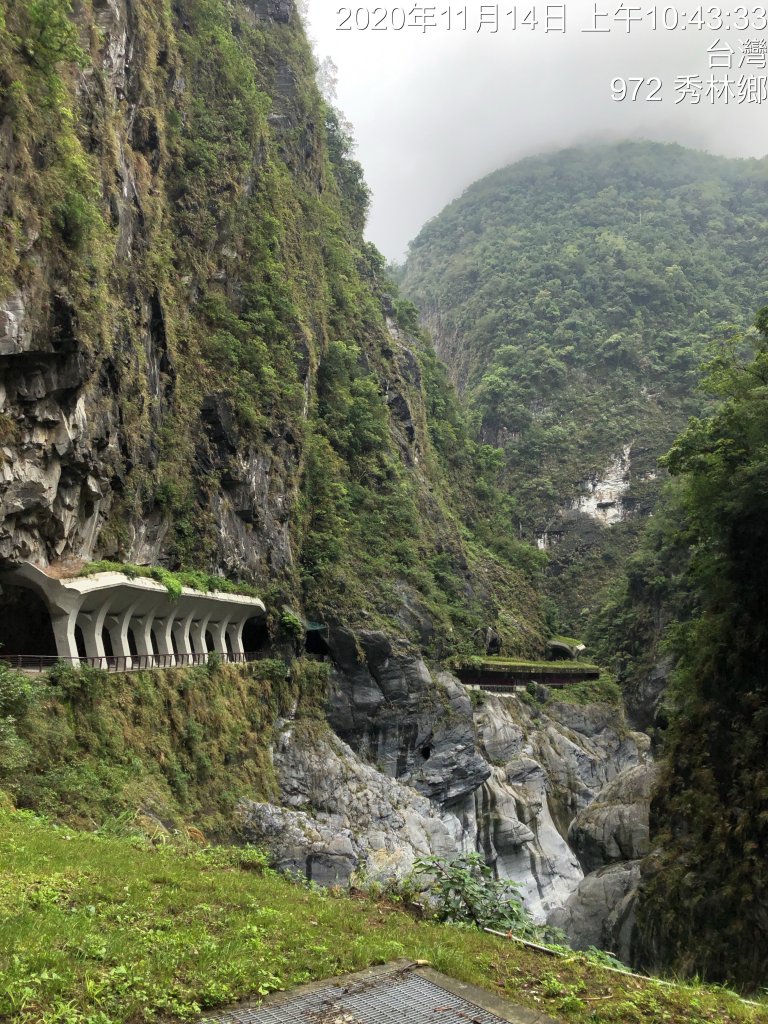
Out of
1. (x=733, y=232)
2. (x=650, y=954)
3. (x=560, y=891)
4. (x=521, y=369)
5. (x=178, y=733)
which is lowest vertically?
(x=560, y=891)

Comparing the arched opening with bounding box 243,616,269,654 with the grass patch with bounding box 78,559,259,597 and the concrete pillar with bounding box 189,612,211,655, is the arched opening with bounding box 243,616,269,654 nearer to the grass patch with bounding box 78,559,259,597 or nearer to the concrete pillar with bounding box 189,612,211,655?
the grass patch with bounding box 78,559,259,597

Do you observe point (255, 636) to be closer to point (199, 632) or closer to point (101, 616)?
point (199, 632)

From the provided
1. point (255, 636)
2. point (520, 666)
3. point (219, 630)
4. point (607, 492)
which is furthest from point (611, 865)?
point (607, 492)

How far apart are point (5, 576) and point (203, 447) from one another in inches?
464

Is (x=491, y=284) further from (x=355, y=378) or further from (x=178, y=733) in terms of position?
(x=178, y=733)

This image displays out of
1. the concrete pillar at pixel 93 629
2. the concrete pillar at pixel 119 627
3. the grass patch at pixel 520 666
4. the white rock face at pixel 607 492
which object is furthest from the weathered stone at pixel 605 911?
the white rock face at pixel 607 492

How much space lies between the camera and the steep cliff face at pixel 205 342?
60.0 ft

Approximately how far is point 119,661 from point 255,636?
14.0m

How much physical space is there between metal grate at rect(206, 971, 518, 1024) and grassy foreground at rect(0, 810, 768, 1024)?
8.5 inches

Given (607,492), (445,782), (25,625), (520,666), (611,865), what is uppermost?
(607,492)

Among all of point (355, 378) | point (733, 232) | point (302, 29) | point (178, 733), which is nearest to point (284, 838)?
point (178, 733)

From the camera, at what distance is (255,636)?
34.5m

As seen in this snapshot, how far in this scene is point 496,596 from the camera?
5153 centimetres

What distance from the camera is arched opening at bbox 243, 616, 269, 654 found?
33062mm
